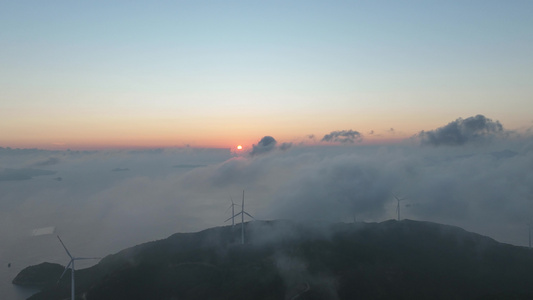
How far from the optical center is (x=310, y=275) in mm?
166250

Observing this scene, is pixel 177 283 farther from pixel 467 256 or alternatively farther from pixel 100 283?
pixel 467 256

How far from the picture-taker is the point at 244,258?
190 metres

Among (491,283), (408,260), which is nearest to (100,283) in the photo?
(408,260)

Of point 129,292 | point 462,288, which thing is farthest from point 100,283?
point 462,288

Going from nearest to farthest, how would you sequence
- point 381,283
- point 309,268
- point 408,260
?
1. point 381,283
2. point 309,268
3. point 408,260

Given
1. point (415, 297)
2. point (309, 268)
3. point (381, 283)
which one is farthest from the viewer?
point (309, 268)

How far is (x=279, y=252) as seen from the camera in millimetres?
193250

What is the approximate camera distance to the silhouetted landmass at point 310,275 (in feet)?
508

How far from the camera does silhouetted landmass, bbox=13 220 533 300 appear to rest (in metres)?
155

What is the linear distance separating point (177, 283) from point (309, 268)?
2583 inches

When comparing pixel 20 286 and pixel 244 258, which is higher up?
pixel 244 258

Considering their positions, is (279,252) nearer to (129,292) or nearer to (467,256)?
(129,292)

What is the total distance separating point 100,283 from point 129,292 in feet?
56.1

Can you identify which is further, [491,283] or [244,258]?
[244,258]
